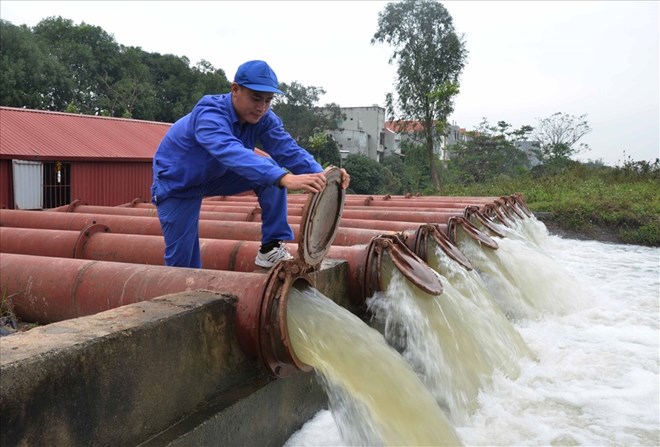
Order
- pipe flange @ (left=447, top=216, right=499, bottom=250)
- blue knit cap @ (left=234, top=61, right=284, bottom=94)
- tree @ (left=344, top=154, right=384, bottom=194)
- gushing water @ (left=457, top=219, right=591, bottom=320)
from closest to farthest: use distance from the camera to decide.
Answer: blue knit cap @ (left=234, top=61, right=284, bottom=94), pipe flange @ (left=447, top=216, right=499, bottom=250), gushing water @ (left=457, top=219, right=591, bottom=320), tree @ (left=344, top=154, right=384, bottom=194)

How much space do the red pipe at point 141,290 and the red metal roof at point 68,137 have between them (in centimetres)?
1041

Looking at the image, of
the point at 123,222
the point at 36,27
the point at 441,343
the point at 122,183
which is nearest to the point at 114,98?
the point at 36,27

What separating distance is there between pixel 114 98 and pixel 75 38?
541 cm

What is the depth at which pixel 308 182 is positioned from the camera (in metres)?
2.31

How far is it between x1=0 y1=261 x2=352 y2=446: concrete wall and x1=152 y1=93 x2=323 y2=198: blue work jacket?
0.76 m

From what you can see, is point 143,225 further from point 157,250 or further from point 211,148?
point 211,148

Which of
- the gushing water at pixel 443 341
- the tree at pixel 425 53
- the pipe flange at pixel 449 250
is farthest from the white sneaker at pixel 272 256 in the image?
the tree at pixel 425 53

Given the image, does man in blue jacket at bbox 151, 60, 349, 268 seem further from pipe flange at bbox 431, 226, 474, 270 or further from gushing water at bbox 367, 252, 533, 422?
pipe flange at bbox 431, 226, 474, 270

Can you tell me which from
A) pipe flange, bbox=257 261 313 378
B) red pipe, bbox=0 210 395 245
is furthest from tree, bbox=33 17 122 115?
pipe flange, bbox=257 261 313 378

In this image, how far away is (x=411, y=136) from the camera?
27.2 meters

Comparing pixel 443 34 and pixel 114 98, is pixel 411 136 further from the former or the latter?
pixel 114 98

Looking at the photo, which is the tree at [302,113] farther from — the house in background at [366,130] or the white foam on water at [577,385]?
the white foam on water at [577,385]

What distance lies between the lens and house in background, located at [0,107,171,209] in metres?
12.3

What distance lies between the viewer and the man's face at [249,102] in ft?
9.56
